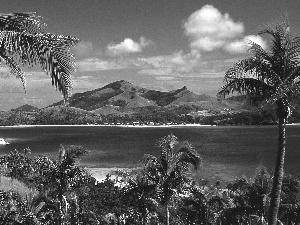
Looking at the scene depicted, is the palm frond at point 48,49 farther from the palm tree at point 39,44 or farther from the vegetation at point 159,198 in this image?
the vegetation at point 159,198

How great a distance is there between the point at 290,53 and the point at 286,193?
14.7m

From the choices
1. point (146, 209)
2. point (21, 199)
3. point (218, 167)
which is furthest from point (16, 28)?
point (218, 167)

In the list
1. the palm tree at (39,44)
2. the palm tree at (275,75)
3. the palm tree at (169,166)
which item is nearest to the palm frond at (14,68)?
the palm tree at (39,44)

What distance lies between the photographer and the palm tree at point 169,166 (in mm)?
21594

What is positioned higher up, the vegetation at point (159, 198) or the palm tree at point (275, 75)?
the palm tree at point (275, 75)

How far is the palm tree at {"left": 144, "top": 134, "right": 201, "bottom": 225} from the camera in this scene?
70.8ft

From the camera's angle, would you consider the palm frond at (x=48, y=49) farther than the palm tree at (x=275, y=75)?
No

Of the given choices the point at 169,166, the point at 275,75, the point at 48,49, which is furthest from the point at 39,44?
the point at 169,166

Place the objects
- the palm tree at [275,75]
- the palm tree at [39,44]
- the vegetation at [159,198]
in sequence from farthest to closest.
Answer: the vegetation at [159,198] < the palm tree at [275,75] < the palm tree at [39,44]

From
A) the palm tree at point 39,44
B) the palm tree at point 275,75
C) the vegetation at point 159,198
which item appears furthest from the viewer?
the vegetation at point 159,198

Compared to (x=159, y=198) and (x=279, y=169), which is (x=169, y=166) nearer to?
(x=159, y=198)

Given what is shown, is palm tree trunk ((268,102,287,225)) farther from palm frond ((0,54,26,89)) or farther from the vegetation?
palm frond ((0,54,26,89))

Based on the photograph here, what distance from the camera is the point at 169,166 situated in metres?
21.8

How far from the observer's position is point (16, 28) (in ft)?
23.7
